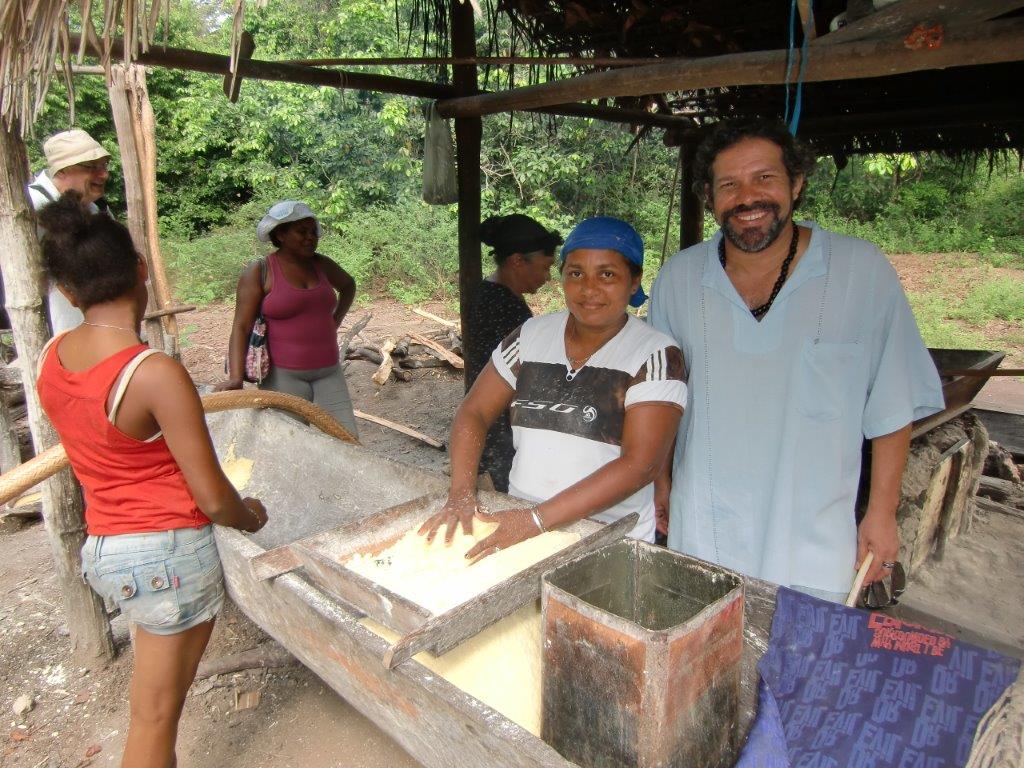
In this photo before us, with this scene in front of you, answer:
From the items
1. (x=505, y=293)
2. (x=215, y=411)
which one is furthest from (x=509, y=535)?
(x=215, y=411)

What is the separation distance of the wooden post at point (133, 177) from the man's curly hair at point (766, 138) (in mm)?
3216

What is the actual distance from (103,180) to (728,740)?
3.49 metres

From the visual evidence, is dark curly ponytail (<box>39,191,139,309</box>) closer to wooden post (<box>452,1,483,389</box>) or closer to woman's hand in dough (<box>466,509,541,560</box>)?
woman's hand in dough (<box>466,509,541,560</box>)

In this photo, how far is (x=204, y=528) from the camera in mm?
1982

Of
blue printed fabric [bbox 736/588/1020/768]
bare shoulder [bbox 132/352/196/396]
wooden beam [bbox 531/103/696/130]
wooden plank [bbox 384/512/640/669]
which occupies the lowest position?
blue printed fabric [bbox 736/588/1020/768]

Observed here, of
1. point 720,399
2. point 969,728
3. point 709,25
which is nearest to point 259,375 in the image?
point 720,399

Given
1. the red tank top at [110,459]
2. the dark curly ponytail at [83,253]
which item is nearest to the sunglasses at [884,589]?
the red tank top at [110,459]

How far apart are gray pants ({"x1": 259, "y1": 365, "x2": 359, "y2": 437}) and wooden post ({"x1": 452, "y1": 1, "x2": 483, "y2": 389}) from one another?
2.42 feet

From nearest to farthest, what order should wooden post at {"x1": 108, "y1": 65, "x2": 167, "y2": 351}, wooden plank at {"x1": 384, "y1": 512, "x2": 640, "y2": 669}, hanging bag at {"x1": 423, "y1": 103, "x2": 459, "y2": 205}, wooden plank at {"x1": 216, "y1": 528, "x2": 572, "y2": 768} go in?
wooden plank at {"x1": 216, "y1": 528, "x2": 572, "y2": 768}, wooden plank at {"x1": 384, "y1": 512, "x2": 640, "y2": 669}, hanging bag at {"x1": 423, "y1": 103, "x2": 459, "y2": 205}, wooden post at {"x1": 108, "y1": 65, "x2": 167, "y2": 351}

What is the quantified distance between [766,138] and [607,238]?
48 cm

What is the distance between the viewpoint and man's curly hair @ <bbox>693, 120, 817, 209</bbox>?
180cm

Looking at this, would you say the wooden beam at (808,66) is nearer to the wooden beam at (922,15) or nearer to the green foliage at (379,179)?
the wooden beam at (922,15)

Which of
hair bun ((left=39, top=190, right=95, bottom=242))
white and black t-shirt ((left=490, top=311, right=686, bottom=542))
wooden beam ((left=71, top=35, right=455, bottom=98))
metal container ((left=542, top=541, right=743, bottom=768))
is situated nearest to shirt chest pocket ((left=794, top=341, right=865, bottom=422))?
white and black t-shirt ((left=490, top=311, right=686, bottom=542))

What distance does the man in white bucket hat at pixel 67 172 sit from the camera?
9.93 feet
